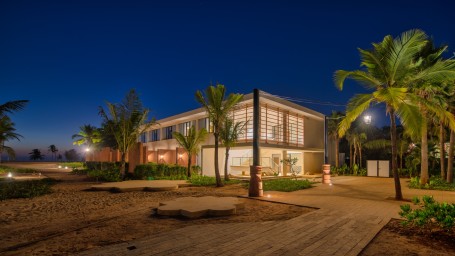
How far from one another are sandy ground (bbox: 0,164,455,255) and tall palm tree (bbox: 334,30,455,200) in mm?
4521

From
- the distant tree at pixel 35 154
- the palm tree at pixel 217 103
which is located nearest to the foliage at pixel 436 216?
the palm tree at pixel 217 103

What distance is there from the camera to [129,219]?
279 inches

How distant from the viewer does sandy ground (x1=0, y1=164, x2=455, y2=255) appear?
4805 millimetres

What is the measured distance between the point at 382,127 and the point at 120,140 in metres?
37.0

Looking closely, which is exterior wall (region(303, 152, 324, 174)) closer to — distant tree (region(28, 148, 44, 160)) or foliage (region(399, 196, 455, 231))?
foliage (region(399, 196, 455, 231))

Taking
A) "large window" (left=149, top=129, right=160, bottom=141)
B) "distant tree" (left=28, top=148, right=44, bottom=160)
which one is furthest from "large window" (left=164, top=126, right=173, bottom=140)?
"distant tree" (left=28, top=148, right=44, bottom=160)

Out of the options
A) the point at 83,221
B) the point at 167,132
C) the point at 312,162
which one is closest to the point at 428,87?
the point at 83,221

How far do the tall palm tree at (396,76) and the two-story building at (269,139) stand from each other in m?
8.82

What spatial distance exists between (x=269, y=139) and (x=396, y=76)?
13206 mm

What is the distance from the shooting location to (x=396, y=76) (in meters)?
10.0

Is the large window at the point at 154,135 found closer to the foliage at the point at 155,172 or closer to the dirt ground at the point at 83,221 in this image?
the foliage at the point at 155,172

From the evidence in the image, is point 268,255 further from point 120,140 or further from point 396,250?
point 120,140

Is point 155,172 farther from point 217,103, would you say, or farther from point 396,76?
point 396,76

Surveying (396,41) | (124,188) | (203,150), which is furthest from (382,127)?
(124,188)
